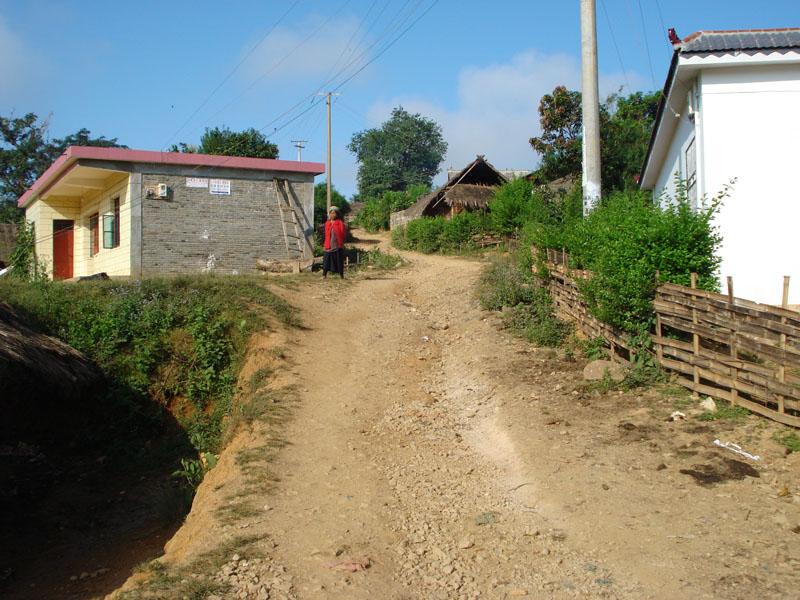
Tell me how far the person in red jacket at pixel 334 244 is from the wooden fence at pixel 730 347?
8.03m

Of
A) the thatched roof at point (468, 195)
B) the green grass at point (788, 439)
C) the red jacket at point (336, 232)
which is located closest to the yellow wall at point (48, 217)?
the red jacket at point (336, 232)

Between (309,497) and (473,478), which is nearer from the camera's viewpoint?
(309,497)

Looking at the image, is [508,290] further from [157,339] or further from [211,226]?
[211,226]

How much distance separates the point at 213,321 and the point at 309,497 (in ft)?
19.6

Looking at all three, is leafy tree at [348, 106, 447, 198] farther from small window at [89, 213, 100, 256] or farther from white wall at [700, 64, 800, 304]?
white wall at [700, 64, 800, 304]

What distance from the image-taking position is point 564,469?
20.8 ft

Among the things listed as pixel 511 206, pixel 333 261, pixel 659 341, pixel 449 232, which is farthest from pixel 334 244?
pixel 449 232

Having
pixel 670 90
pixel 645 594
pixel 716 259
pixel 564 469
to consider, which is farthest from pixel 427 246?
pixel 645 594

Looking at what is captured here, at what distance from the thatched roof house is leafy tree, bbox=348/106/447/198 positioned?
34312 mm

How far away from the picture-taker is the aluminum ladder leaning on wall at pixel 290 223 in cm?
1844

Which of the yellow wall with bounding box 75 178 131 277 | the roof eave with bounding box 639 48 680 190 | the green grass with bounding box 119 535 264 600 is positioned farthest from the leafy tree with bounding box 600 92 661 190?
the green grass with bounding box 119 535 264 600

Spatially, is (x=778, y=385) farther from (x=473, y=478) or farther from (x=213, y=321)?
(x=213, y=321)

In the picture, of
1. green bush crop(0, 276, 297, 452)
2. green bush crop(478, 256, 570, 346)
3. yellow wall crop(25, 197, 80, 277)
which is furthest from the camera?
yellow wall crop(25, 197, 80, 277)

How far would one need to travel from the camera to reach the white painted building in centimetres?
1045
